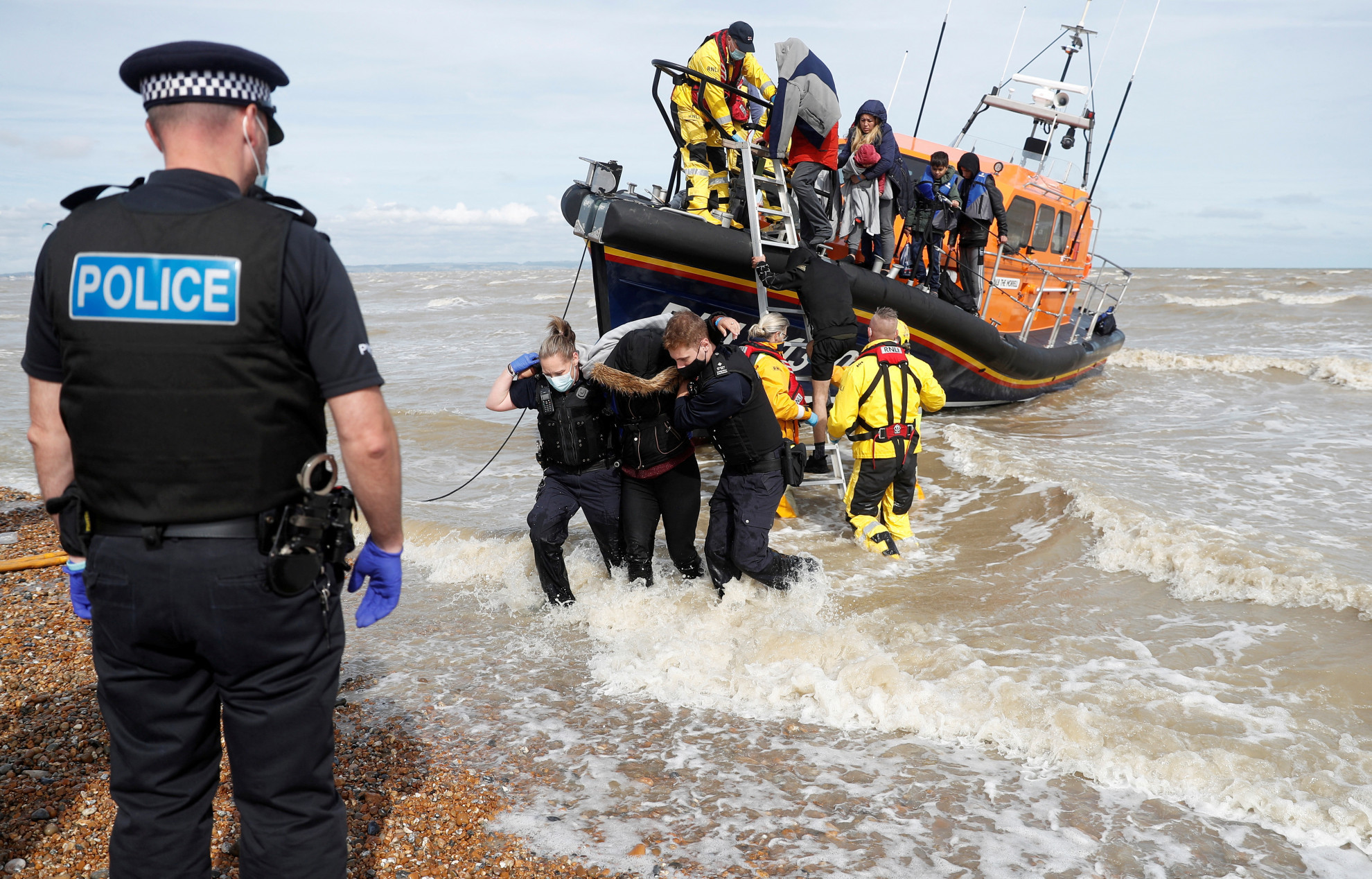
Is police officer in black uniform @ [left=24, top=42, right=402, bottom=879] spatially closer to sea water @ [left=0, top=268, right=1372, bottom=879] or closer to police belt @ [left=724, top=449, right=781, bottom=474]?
sea water @ [left=0, top=268, right=1372, bottom=879]

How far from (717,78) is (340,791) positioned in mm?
4927

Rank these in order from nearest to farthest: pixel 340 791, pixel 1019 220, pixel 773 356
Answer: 1. pixel 340 791
2. pixel 773 356
3. pixel 1019 220

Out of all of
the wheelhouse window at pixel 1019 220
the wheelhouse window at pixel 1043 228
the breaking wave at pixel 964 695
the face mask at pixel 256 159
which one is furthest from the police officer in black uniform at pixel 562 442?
the wheelhouse window at pixel 1043 228

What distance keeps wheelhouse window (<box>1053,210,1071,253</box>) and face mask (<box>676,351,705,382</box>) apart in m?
6.59

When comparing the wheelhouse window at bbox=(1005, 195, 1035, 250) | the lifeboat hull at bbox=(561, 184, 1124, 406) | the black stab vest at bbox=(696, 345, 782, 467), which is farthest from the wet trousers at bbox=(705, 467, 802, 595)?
the wheelhouse window at bbox=(1005, 195, 1035, 250)

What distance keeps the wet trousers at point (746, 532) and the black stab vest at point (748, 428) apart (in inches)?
4.3

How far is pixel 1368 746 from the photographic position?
3008mm

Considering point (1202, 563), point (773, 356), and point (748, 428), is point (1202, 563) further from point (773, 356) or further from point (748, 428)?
point (748, 428)

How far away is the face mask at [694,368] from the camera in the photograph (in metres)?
3.78

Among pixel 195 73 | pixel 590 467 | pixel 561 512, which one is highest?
pixel 195 73

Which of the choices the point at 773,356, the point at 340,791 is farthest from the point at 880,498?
the point at 340,791

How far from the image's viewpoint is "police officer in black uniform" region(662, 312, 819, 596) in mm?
3766

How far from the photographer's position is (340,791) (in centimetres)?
257

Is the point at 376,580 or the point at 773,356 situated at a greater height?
the point at 773,356
